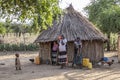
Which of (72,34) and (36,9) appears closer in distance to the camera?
(36,9)

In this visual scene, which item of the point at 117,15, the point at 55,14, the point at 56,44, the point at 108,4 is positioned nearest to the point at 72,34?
the point at 56,44

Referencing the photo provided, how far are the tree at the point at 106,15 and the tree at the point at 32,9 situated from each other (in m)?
14.9

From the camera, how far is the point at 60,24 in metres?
18.5

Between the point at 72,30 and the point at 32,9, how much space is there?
21.3 feet

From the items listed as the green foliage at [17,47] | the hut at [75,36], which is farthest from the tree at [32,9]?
the green foliage at [17,47]

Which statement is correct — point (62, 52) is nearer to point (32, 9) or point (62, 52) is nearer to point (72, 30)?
point (72, 30)

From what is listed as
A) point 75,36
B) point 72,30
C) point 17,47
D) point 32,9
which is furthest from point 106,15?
point 32,9

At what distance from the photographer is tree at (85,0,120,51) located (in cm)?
2620

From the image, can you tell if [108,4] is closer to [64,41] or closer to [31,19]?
[64,41]

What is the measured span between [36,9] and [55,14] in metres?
0.93

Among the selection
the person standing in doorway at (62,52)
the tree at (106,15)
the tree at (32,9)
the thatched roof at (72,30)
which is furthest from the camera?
the tree at (106,15)

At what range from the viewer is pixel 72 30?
17781 millimetres

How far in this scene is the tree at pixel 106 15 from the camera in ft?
86.0

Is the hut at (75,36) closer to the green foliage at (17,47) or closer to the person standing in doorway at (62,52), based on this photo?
the person standing in doorway at (62,52)
